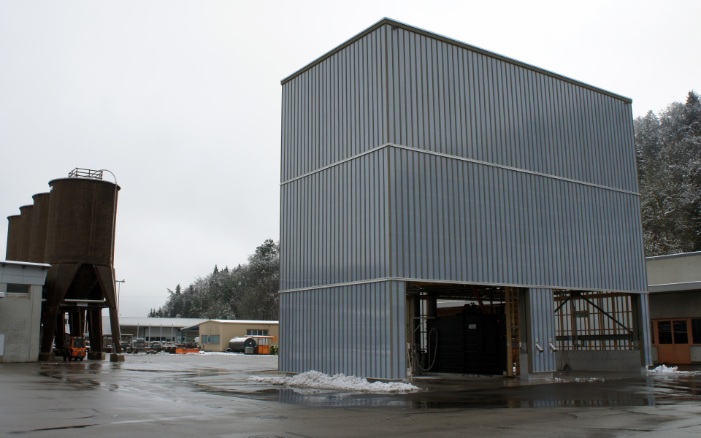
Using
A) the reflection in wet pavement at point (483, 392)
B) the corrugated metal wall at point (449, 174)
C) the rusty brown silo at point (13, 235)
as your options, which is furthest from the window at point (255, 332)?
the reflection in wet pavement at point (483, 392)

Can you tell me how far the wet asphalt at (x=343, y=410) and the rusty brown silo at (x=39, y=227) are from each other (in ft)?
113

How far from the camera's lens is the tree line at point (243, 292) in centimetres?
11712

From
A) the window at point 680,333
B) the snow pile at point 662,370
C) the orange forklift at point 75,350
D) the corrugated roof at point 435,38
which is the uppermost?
the corrugated roof at point 435,38

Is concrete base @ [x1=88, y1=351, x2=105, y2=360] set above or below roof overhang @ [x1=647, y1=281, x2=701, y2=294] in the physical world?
below

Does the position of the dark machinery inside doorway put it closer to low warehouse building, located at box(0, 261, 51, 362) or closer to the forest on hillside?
low warehouse building, located at box(0, 261, 51, 362)

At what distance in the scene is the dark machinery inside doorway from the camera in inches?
1114

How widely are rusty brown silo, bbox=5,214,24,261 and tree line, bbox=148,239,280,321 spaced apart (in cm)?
5220

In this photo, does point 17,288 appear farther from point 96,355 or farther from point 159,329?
point 159,329

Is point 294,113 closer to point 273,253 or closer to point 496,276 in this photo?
point 496,276

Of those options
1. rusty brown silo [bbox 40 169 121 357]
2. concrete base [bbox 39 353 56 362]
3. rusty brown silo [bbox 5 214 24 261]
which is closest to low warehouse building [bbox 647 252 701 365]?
rusty brown silo [bbox 40 169 121 357]

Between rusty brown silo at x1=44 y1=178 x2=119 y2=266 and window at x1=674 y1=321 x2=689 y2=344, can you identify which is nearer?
window at x1=674 y1=321 x2=689 y2=344

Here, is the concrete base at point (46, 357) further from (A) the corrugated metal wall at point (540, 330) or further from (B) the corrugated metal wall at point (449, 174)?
(A) the corrugated metal wall at point (540, 330)

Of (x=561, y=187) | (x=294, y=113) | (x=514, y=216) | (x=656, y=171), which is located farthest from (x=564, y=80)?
(x=656, y=171)

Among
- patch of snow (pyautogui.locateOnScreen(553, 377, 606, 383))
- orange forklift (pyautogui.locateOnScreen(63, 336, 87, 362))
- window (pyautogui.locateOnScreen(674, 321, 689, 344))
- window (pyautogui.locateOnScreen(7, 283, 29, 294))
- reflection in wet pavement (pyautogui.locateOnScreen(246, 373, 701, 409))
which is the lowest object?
patch of snow (pyautogui.locateOnScreen(553, 377, 606, 383))
